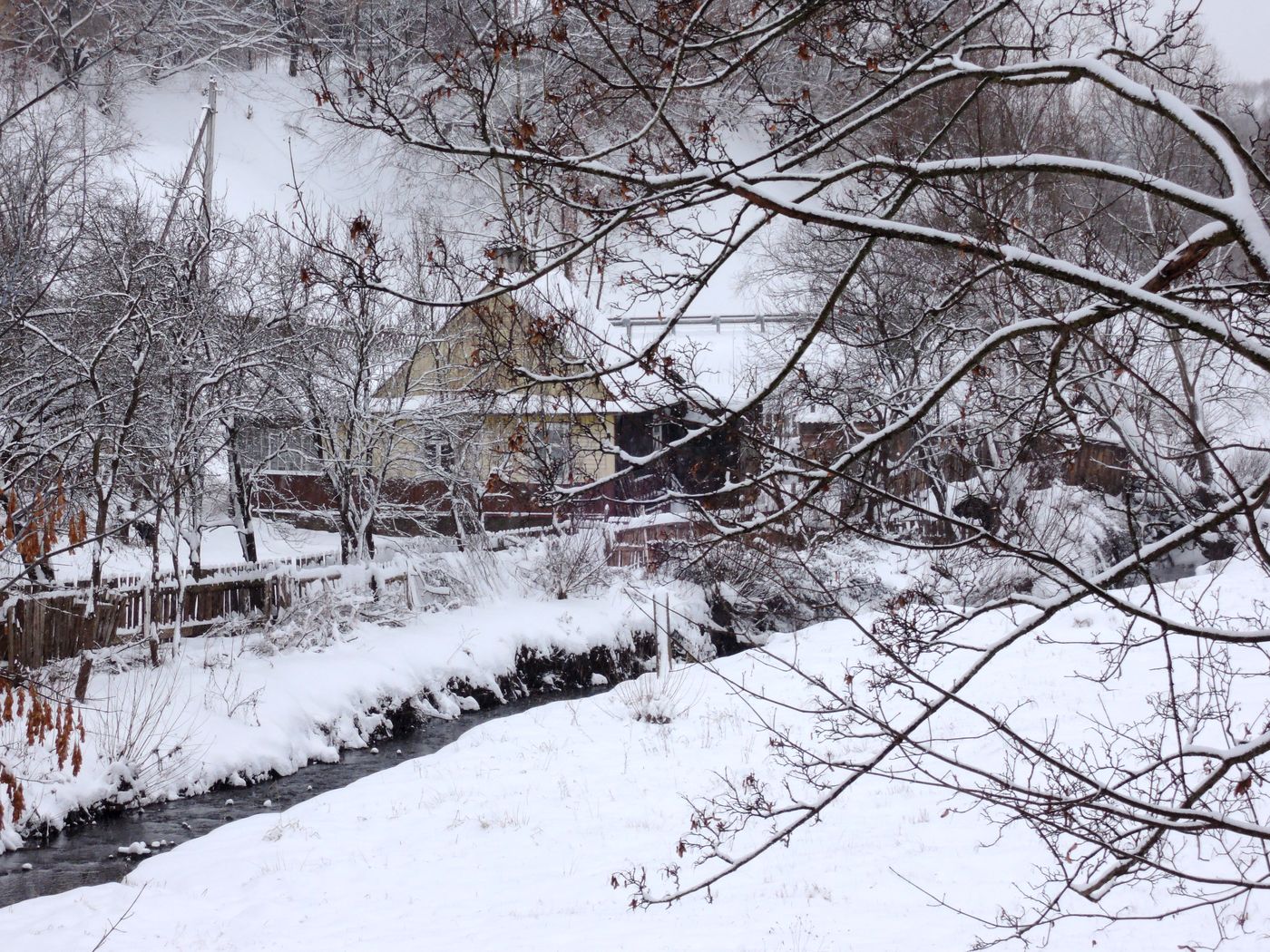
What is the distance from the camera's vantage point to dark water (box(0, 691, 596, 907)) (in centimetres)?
855

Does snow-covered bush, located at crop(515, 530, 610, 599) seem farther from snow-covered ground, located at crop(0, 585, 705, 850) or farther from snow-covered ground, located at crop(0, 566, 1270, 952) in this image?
snow-covered ground, located at crop(0, 566, 1270, 952)

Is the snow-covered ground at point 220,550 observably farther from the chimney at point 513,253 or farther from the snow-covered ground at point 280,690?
the chimney at point 513,253

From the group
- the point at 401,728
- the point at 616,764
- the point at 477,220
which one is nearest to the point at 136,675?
the point at 401,728

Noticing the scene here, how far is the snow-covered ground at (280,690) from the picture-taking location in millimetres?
10344

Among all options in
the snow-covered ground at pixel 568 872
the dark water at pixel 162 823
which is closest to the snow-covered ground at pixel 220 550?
the dark water at pixel 162 823

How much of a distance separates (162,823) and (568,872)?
202 inches

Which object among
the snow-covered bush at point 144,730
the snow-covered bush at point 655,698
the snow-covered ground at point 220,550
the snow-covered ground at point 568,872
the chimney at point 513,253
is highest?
the chimney at point 513,253

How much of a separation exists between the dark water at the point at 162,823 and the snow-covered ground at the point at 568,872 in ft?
2.70

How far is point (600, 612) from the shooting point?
1808cm

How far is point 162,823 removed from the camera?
10055 millimetres

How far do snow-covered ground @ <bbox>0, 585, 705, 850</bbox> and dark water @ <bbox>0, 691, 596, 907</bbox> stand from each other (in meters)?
0.21

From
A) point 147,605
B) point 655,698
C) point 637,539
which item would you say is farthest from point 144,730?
point 637,539

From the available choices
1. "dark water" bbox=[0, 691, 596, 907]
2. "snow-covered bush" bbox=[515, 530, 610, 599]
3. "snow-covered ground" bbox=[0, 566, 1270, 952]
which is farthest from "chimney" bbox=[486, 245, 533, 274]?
"snow-covered bush" bbox=[515, 530, 610, 599]

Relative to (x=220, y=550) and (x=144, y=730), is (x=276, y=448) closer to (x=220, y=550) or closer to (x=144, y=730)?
(x=220, y=550)
